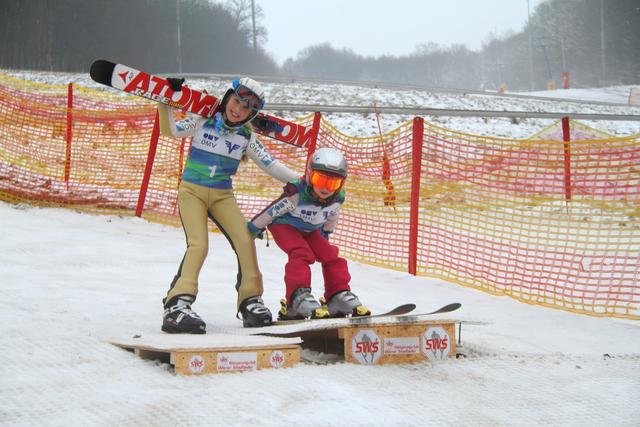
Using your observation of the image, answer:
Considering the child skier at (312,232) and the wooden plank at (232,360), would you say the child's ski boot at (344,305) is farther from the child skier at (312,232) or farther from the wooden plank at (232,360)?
the wooden plank at (232,360)

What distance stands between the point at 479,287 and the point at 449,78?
92.0 m

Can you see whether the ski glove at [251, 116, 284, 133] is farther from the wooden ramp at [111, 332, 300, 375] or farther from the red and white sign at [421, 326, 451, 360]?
the red and white sign at [421, 326, 451, 360]

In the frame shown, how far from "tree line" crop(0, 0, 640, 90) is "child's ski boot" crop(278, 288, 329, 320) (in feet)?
123

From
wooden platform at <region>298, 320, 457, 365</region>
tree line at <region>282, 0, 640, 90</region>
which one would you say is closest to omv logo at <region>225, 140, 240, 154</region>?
wooden platform at <region>298, 320, 457, 365</region>

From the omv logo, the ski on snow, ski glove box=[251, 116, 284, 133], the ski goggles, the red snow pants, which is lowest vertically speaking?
the ski on snow

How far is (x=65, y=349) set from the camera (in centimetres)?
400

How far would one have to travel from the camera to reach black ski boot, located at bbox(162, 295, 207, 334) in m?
4.62

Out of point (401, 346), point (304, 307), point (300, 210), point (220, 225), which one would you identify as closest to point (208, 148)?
point (220, 225)

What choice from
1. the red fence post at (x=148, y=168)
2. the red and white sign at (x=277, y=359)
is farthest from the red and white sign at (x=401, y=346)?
the red fence post at (x=148, y=168)

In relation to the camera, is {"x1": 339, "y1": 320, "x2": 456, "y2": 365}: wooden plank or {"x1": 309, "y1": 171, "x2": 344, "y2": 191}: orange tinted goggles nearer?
{"x1": 339, "y1": 320, "x2": 456, "y2": 365}: wooden plank

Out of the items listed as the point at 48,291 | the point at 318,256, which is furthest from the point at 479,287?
the point at 48,291

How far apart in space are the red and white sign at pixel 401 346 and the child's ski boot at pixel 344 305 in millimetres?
548

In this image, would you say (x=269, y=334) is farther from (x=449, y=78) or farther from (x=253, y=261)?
(x=449, y=78)

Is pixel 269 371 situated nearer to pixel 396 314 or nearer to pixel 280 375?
pixel 280 375
